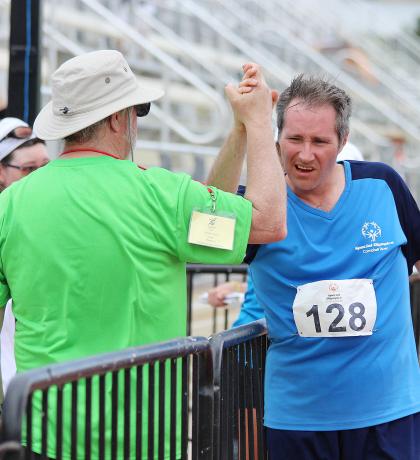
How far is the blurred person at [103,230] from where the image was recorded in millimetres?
2320

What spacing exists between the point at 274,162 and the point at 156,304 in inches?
21.1

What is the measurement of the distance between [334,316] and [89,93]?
1.13 meters

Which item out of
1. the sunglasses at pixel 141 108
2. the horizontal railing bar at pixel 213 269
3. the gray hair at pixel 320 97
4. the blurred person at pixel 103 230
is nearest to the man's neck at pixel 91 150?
the blurred person at pixel 103 230

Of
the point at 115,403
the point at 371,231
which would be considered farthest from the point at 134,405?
the point at 371,231

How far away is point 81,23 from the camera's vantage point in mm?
12266

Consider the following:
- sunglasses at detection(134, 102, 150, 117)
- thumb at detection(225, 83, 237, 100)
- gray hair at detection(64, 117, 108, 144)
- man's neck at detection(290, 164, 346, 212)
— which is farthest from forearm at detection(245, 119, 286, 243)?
man's neck at detection(290, 164, 346, 212)

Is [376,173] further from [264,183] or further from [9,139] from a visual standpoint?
[9,139]

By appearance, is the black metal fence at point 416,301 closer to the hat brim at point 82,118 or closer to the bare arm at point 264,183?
the bare arm at point 264,183

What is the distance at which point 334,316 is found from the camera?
2904 mm

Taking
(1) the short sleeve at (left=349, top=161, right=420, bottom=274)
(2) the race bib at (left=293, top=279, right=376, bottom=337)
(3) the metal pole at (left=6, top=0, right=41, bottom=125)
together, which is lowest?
(2) the race bib at (left=293, top=279, right=376, bottom=337)

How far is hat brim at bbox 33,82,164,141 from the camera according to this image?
2.37 metres

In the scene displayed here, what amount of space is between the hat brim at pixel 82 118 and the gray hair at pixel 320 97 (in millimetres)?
705

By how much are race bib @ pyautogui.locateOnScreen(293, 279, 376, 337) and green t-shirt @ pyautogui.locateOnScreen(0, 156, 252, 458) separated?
631 mm

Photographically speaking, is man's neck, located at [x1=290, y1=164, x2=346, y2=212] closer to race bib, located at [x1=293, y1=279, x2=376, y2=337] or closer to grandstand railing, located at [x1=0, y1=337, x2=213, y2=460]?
race bib, located at [x1=293, y1=279, x2=376, y2=337]
